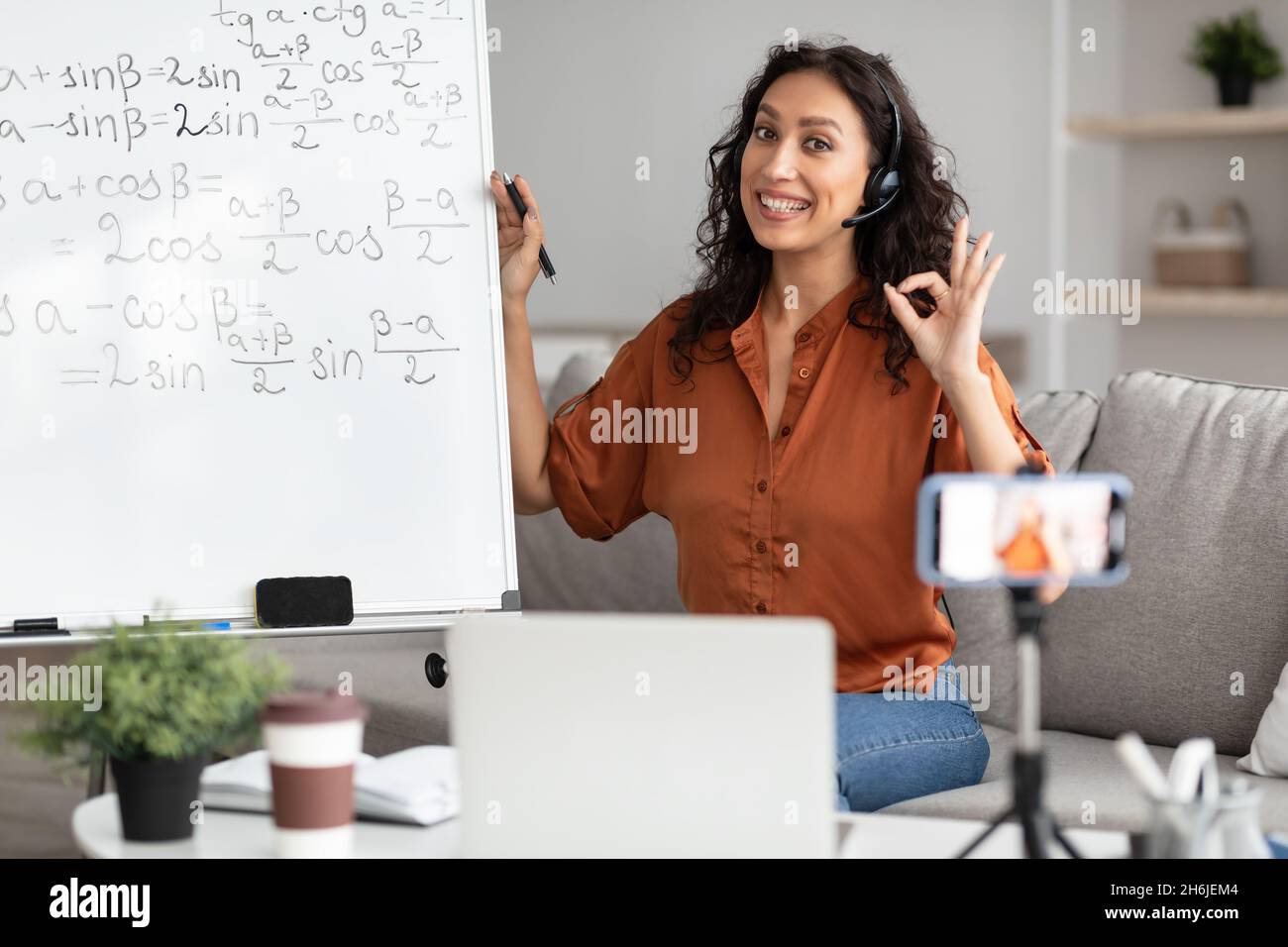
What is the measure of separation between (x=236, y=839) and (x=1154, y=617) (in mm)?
1367

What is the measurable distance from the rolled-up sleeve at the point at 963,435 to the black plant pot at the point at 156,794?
964 mm

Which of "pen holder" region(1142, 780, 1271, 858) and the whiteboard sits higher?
the whiteboard

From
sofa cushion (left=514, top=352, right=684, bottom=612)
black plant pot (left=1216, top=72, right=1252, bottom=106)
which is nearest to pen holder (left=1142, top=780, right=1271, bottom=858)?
sofa cushion (left=514, top=352, right=684, bottom=612)

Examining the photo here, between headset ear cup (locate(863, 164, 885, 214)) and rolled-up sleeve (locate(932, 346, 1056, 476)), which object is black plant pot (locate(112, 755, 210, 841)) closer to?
rolled-up sleeve (locate(932, 346, 1056, 476))

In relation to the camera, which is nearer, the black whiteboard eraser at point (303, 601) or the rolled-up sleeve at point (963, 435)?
the rolled-up sleeve at point (963, 435)

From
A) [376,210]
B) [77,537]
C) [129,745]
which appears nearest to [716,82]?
[376,210]

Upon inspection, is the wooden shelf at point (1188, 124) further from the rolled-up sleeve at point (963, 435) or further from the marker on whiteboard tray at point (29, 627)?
the marker on whiteboard tray at point (29, 627)

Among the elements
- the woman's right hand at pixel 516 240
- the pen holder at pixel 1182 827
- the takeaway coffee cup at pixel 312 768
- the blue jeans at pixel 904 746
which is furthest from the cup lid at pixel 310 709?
the woman's right hand at pixel 516 240

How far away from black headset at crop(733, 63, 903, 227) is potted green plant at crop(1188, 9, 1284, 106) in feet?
7.16

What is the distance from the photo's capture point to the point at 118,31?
182 cm

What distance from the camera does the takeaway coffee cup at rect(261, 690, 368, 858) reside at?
102 cm

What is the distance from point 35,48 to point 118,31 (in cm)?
11

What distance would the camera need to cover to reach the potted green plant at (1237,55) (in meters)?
3.57
